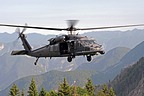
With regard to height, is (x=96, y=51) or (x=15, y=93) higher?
(x=96, y=51)

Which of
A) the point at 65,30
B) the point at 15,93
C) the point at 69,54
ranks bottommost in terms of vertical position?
the point at 15,93

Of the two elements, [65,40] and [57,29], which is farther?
[65,40]

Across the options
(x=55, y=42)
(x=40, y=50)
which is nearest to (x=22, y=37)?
(x=40, y=50)

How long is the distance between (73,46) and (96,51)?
9.51ft

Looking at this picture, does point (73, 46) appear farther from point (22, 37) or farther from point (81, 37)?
point (22, 37)

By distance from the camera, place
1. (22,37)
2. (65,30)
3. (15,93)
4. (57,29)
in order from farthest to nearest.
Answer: (15,93) → (22,37) → (65,30) → (57,29)

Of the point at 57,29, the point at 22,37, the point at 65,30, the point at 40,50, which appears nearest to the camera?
the point at 57,29

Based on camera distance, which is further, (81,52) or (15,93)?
(15,93)

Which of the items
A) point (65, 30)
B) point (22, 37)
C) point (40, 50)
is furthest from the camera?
point (22, 37)

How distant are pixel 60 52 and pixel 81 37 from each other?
327cm

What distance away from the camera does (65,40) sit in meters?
43.3

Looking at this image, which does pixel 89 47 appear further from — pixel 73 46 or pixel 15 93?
pixel 15 93

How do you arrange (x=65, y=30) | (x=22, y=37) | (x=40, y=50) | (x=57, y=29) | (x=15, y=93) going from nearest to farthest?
(x=57, y=29)
(x=65, y=30)
(x=40, y=50)
(x=22, y=37)
(x=15, y=93)

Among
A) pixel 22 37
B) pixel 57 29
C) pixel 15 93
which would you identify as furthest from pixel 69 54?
pixel 15 93
